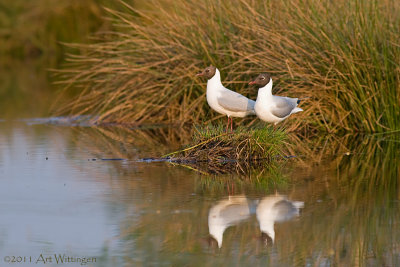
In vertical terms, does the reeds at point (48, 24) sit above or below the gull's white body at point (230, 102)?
above

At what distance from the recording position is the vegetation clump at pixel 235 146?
8.44m

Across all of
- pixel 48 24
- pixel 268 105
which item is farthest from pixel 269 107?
pixel 48 24

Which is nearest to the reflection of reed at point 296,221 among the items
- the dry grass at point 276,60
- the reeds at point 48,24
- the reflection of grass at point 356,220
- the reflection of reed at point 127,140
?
the reflection of grass at point 356,220

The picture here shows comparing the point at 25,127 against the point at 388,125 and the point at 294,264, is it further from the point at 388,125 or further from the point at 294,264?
the point at 294,264

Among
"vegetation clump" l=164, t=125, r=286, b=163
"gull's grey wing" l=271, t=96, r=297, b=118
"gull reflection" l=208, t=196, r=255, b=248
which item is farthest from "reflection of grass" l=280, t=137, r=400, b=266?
"gull's grey wing" l=271, t=96, r=297, b=118

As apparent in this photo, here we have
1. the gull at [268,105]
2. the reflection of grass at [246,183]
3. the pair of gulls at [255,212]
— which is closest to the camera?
the pair of gulls at [255,212]

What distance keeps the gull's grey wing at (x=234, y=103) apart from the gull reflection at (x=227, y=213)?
2.73m

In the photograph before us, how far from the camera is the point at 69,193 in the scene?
674 cm

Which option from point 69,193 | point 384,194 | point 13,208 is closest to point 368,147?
point 384,194

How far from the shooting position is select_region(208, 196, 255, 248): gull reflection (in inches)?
211

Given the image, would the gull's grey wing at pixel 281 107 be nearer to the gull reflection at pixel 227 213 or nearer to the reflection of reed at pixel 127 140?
the reflection of reed at pixel 127 140

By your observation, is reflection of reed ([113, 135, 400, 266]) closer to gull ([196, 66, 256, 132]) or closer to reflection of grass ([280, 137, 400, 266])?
reflection of grass ([280, 137, 400, 266])

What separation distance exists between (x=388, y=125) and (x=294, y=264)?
20.5 feet

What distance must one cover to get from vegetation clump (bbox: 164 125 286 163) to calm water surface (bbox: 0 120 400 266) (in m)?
0.30
